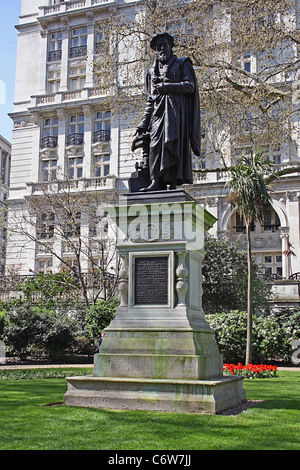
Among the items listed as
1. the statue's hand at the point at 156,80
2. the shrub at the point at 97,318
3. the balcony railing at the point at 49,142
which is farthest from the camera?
the balcony railing at the point at 49,142

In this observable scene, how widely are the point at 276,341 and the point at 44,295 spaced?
13.5 m

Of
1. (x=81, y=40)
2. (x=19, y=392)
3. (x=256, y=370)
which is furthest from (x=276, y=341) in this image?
(x=81, y=40)

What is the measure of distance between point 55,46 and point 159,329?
150 ft

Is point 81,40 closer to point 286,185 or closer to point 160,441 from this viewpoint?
point 286,185

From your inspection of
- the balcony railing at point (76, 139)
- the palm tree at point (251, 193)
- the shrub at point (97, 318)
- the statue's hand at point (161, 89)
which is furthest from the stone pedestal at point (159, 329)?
the balcony railing at point (76, 139)

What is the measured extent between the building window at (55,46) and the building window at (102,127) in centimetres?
761

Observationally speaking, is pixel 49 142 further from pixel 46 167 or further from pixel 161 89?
pixel 161 89

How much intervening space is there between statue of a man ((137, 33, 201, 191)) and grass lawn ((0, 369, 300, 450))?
12.4 ft

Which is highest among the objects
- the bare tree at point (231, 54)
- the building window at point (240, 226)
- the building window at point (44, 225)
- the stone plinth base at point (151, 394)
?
the bare tree at point (231, 54)

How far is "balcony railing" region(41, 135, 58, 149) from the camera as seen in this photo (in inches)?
1822

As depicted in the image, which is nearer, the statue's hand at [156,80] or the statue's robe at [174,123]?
the statue's robe at [174,123]

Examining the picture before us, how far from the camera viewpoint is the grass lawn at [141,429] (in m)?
5.04

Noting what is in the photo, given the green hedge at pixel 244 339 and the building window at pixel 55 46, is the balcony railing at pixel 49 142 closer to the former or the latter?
the building window at pixel 55 46

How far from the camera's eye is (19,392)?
32.2 ft
